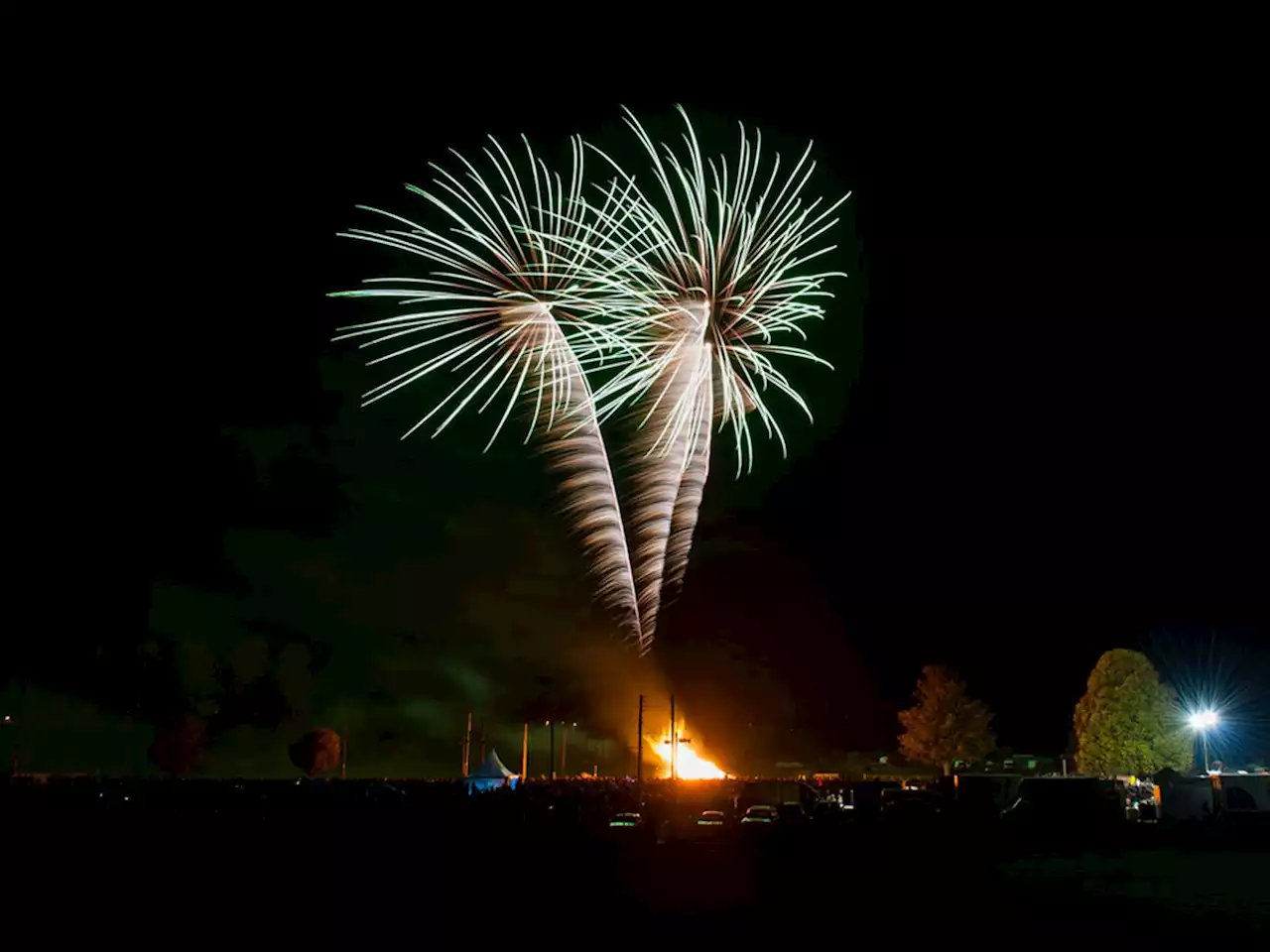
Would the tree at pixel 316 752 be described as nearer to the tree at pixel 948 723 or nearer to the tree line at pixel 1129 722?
the tree at pixel 948 723

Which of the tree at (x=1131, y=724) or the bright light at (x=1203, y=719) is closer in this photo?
the bright light at (x=1203, y=719)

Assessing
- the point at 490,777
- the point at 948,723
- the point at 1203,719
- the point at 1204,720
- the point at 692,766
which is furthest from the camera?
the point at 692,766

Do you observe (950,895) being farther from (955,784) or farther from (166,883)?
(955,784)

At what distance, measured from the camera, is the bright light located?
203 ft

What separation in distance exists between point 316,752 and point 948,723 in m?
61.7

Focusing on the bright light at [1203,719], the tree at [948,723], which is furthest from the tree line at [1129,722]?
the tree at [948,723]

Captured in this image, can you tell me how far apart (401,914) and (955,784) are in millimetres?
36483

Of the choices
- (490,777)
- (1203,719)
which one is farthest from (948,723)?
(490,777)

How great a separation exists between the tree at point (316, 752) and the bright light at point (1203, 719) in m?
81.0

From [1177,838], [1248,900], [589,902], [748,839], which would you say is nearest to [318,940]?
[589,902]

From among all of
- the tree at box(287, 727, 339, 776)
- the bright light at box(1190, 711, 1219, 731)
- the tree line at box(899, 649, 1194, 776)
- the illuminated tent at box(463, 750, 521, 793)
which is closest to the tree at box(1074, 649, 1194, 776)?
the tree line at box(899, 649, 1194, 776)

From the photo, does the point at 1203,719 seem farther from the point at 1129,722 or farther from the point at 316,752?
the point at 316,752

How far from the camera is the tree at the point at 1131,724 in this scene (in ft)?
225

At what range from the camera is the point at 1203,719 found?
62.7 m
